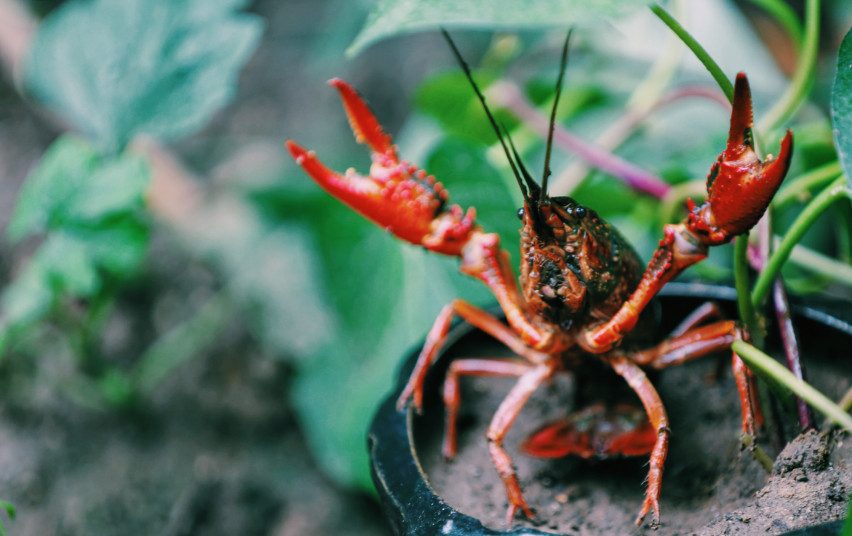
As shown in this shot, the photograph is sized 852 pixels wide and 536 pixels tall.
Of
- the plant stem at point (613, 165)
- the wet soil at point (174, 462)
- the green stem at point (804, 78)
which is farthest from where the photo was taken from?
the wet soil at point (174, 462)

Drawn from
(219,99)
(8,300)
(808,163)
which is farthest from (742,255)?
(8,300)

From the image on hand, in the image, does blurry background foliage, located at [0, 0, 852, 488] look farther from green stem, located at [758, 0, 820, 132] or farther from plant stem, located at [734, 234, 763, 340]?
plant stem, located at [734, 234, 763, 340]

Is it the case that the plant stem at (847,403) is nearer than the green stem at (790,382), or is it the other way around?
the green stem at (790,382)

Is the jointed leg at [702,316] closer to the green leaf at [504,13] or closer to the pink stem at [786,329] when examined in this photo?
the pink stem at [786,329]

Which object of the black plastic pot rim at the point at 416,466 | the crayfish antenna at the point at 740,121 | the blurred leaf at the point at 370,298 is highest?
the crayfish antenna at the point at 740,121

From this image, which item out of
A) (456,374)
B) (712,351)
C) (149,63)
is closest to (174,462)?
(149,63)

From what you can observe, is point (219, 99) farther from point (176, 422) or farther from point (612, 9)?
point (612, 9)

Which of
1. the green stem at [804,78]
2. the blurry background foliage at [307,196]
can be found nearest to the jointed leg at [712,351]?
the blurry background foliage at [307,196]
